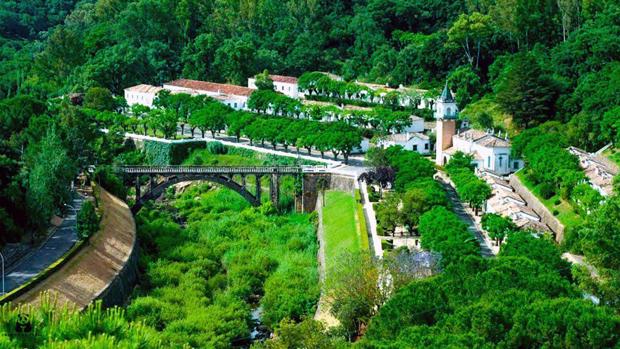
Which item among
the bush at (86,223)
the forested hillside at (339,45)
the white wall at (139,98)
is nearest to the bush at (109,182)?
the bush at (86,223)

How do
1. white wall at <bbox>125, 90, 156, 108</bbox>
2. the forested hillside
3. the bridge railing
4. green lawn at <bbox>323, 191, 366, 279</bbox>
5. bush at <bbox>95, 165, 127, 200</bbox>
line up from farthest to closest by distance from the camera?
white wall at <bbox>125, 90, 156, 108</bbox>, the forested hillside, the bridge railing, bush at <bbox>95, 165, 127, 200</bbox>, green lawn at <bbox>323, 191, 366, 279</bbox>

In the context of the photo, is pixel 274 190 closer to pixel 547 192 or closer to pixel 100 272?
pixel 547 192

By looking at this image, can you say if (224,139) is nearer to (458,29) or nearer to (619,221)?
(458,29)

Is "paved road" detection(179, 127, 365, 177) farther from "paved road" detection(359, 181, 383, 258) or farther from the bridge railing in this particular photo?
"paved road" detection(359, 181, 383, 258)

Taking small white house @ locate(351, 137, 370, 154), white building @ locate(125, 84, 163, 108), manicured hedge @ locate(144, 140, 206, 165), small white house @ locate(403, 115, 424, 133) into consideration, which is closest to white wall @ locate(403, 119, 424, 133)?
small white house @ locate(403, 115, 424, 133)

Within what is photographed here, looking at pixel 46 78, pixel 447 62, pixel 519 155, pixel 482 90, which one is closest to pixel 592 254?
pixel 519 155

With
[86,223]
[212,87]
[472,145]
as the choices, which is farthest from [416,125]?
[86,223]
